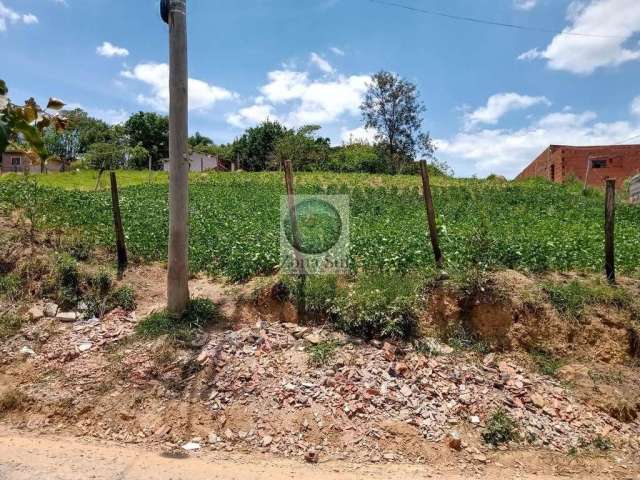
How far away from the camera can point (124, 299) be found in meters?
5.92

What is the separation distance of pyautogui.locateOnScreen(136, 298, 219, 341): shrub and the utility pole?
0.10m

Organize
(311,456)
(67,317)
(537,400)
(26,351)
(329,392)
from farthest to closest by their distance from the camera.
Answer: (67,317) → (26,351) → (537,400) → (329,392) → (311,456)

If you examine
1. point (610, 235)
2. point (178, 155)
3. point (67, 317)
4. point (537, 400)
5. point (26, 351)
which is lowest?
point (537, 400)

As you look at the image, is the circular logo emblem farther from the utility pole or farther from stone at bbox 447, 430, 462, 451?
stone at bbox 447, 430, 462, 451

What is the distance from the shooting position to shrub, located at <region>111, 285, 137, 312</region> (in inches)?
231

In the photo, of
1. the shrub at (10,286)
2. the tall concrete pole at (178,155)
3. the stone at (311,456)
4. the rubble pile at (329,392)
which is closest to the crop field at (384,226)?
the tall concrete pole at (178,155)

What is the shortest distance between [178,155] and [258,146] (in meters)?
38.7

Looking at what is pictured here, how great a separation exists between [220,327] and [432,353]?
2.38 metres

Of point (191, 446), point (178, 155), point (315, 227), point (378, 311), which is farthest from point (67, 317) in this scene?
point (315, 227)

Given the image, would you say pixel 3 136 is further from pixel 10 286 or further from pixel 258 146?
pixel 258 146

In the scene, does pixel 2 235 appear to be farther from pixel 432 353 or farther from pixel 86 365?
pixel 432 353

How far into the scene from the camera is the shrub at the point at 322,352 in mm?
4848

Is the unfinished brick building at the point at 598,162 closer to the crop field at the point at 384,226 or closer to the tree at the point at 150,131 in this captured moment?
the crop field at the point at 384,226

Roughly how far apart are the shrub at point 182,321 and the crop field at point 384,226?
2.64 ft
